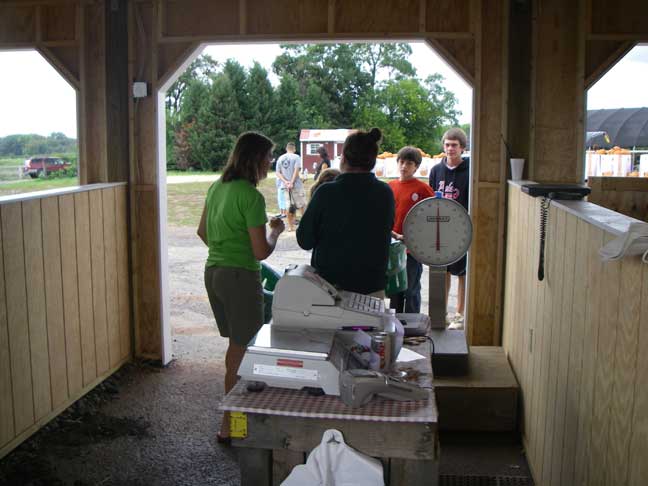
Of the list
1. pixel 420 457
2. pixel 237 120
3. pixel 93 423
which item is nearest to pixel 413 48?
pixel 237 120

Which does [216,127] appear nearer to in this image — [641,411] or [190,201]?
[190,201]

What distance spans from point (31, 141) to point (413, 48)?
14.7 meters

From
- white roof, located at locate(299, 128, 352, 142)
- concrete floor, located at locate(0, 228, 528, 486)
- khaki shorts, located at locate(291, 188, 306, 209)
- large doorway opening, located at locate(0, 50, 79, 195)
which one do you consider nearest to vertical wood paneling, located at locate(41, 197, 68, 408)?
concrete floor, located at locate(0, 228, 528, 486)

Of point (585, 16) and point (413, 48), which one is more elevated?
point (413, 48)

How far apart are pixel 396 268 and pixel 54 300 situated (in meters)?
2.00

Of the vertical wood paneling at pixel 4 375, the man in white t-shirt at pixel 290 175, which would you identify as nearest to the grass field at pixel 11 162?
the man in white t-shirt at pixel 290 175

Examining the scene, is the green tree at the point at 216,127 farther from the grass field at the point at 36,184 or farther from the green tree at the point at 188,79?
the grass field at the point at 36,184

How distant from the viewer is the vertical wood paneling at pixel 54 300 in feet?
13.4

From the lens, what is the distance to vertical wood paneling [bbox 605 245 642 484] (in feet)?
5.38

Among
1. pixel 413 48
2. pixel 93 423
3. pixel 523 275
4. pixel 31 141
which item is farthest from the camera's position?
pixel 413 48

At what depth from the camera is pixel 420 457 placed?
6.49 ft

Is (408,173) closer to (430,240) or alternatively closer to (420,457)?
(430,240)

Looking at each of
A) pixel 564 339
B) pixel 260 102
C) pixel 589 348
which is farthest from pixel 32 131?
pixel 589 348

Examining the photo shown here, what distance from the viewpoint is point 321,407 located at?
1983 millimetres
